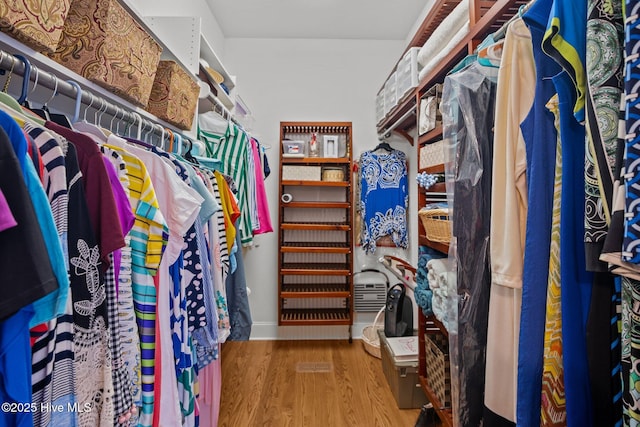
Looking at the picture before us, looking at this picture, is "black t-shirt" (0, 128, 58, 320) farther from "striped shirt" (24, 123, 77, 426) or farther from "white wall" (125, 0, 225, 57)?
"white wall" (125, 0, 225, 57)

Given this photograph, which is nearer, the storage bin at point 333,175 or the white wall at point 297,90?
the storage bin at point 333,175

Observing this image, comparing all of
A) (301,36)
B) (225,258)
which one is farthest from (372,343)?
(301,36)

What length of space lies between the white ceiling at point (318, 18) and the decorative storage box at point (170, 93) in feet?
5.18

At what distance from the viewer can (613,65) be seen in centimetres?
47

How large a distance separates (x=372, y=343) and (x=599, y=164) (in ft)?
7.79

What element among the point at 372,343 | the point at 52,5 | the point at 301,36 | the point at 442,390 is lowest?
the point at 372,343

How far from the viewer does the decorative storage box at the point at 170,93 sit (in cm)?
124

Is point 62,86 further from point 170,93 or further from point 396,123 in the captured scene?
point 396,123

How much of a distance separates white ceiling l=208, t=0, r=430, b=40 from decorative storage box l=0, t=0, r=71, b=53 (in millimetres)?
2152

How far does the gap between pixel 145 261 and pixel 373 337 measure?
7.59 ft

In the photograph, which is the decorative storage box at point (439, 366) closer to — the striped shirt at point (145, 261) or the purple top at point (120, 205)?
the striped shirt at point (145, 261)

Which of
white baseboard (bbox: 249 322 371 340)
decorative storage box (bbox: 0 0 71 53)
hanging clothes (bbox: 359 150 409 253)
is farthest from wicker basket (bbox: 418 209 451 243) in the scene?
white baseboard (bbox: 249 322 371 340)

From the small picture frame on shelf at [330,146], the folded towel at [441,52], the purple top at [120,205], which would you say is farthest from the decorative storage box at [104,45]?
the small picture frame on shelf at [330,146]

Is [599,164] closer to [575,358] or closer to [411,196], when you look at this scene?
[575,358]
